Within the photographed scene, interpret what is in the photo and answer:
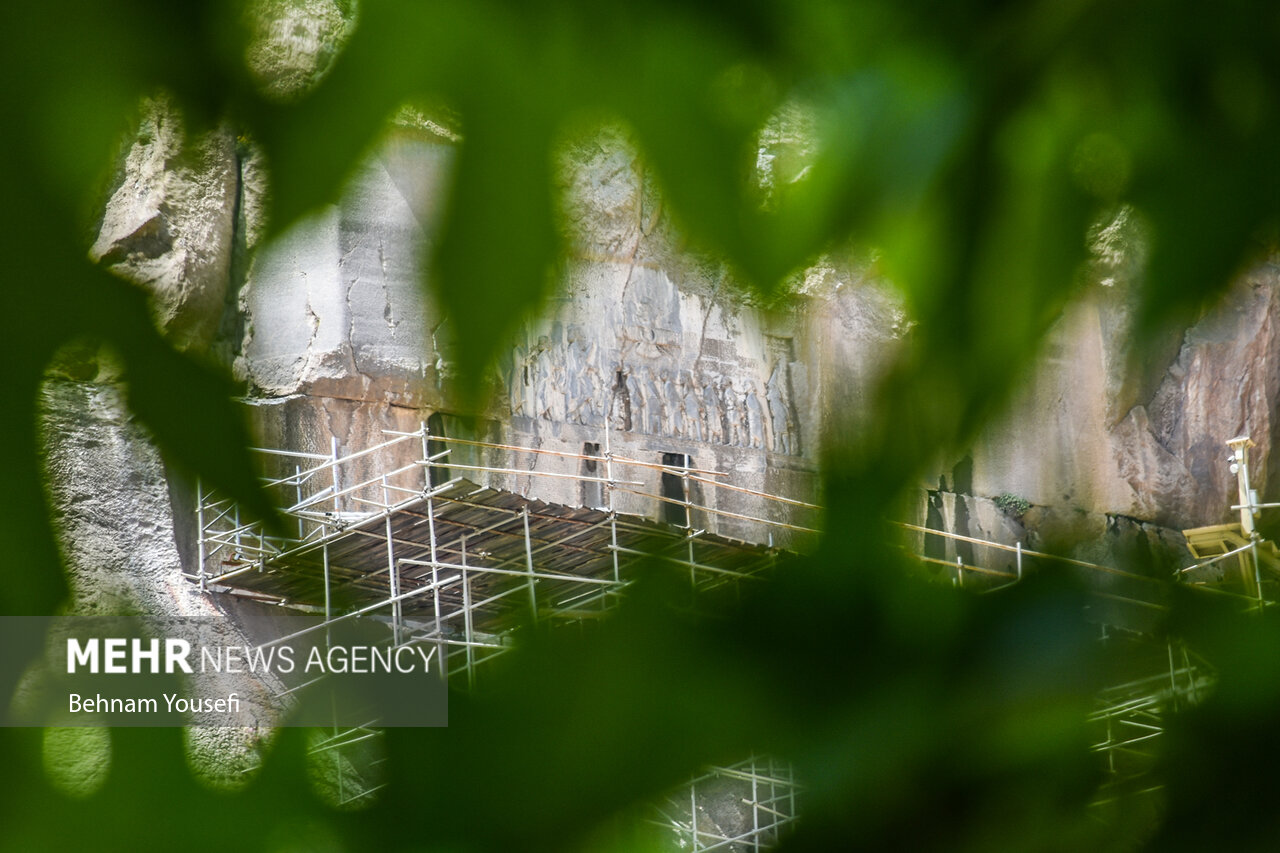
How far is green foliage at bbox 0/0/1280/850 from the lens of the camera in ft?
0.49

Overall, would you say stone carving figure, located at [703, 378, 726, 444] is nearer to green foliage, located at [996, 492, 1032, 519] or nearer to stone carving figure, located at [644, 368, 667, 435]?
stone carving figure, located at [644, 368, 667, 435]

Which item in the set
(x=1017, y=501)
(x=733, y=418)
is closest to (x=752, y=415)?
(x=733, y=418)

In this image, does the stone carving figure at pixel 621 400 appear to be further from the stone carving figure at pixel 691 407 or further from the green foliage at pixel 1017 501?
the green foliage at pixel 1017 501

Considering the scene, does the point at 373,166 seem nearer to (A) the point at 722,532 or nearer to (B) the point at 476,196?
(B) the point at 476,196

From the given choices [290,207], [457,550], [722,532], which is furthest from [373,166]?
[722,532]

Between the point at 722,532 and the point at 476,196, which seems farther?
the point at 722,532

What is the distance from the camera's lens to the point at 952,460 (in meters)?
0.16

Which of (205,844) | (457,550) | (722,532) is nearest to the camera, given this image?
(205,844)

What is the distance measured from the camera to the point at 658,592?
6.0 inches

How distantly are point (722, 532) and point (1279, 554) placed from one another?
5.66 m

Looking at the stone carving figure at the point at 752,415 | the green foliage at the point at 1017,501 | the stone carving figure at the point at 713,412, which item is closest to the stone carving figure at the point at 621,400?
the stone carving figure at the point at 713,412

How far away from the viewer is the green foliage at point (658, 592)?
15cm

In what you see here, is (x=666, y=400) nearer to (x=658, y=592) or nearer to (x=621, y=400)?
(x=621, y=400)

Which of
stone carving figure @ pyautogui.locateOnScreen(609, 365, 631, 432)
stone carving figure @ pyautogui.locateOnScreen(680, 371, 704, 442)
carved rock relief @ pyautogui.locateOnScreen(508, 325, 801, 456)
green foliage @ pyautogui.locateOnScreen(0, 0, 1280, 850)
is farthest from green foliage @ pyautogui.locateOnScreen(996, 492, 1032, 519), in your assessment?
stone carving figure @ pyautogui.locateOnScreen(680, 371, 704, 442)
